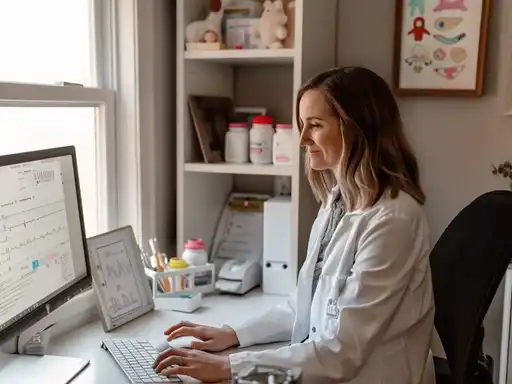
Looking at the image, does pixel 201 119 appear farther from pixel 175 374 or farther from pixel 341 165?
pixel 175 374

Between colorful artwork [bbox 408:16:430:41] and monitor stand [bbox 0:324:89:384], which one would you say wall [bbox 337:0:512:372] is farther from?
monitor stand [bbox 0:324:89:384]

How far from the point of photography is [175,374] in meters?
1.40

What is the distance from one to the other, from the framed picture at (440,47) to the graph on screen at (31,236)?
47.4 inches

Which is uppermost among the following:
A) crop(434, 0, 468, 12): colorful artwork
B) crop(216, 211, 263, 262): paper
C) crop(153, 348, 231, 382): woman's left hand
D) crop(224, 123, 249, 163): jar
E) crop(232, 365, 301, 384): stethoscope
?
crop(434, 0, 468, 12): colorful artwork

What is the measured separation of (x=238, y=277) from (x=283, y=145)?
426 millimetres

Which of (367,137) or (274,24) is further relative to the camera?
(274,24)

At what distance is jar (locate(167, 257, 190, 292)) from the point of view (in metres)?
1.98

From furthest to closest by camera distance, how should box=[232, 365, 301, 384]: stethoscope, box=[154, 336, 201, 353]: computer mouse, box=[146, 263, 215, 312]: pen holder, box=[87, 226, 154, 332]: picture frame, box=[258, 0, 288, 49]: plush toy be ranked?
box=[258, 0, 288, 49]: plush toy, box=[146, 263, 215, 312]: pen holder, box=[87, 226, 154, 332]: picture frame, box=[154, 336, 201, 353]: computer mouse, box=[232, 365, 301, 384]: stethoscope

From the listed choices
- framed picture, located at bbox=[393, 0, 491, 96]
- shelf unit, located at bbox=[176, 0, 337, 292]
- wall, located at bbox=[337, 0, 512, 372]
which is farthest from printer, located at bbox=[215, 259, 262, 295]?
framed picture, located at bbox=[393, 0, 491, 96]

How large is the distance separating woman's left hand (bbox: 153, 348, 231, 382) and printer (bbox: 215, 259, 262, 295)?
0.64 m

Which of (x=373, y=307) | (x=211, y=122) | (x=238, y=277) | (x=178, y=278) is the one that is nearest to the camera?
(x=373, y=307)

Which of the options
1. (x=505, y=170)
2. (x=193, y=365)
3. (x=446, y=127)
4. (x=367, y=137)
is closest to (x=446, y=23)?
(x=446, y=127)

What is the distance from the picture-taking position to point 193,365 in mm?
1405

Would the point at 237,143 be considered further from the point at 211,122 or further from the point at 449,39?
the point at 449,39
